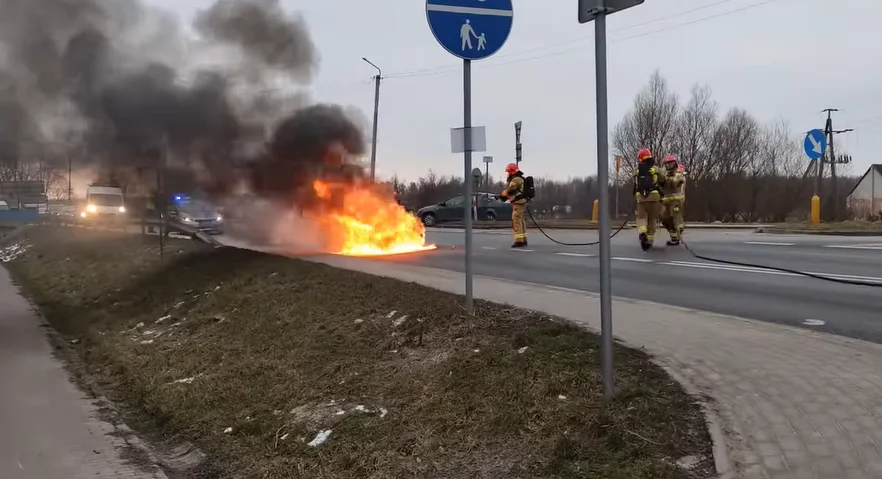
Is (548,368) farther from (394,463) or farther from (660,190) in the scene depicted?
(660,190)

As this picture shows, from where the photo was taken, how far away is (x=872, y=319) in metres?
6.72

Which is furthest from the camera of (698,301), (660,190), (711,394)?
(660,190)

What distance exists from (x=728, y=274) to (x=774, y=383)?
19.6 feet

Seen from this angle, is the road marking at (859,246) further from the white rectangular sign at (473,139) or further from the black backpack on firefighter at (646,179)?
the white rectangular sign at (473,139)

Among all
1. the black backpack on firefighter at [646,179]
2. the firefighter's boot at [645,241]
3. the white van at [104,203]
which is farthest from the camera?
the white van at [104,203]

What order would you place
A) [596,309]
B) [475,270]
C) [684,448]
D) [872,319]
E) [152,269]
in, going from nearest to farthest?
[684,448]
[872,319]
[596,309]
[475,270]
[152,269]

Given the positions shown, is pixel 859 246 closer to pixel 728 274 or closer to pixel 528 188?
pixel 728 274

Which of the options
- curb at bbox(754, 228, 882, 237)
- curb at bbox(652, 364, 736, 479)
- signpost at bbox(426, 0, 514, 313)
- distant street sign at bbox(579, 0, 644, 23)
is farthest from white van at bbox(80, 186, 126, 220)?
curb at bbox(754, 228, 882, 237)

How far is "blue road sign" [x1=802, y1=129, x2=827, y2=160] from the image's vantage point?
66.2 ft

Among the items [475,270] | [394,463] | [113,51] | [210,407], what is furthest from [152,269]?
[394,463]

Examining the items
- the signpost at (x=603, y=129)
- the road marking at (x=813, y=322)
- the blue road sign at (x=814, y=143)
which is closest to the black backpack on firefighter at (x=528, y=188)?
the road marking at (x=813, y=322)

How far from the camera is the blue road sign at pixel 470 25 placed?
18.5 feet

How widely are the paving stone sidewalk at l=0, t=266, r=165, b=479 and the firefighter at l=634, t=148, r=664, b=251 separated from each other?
9.57 metres

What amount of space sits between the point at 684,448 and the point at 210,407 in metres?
4.49
